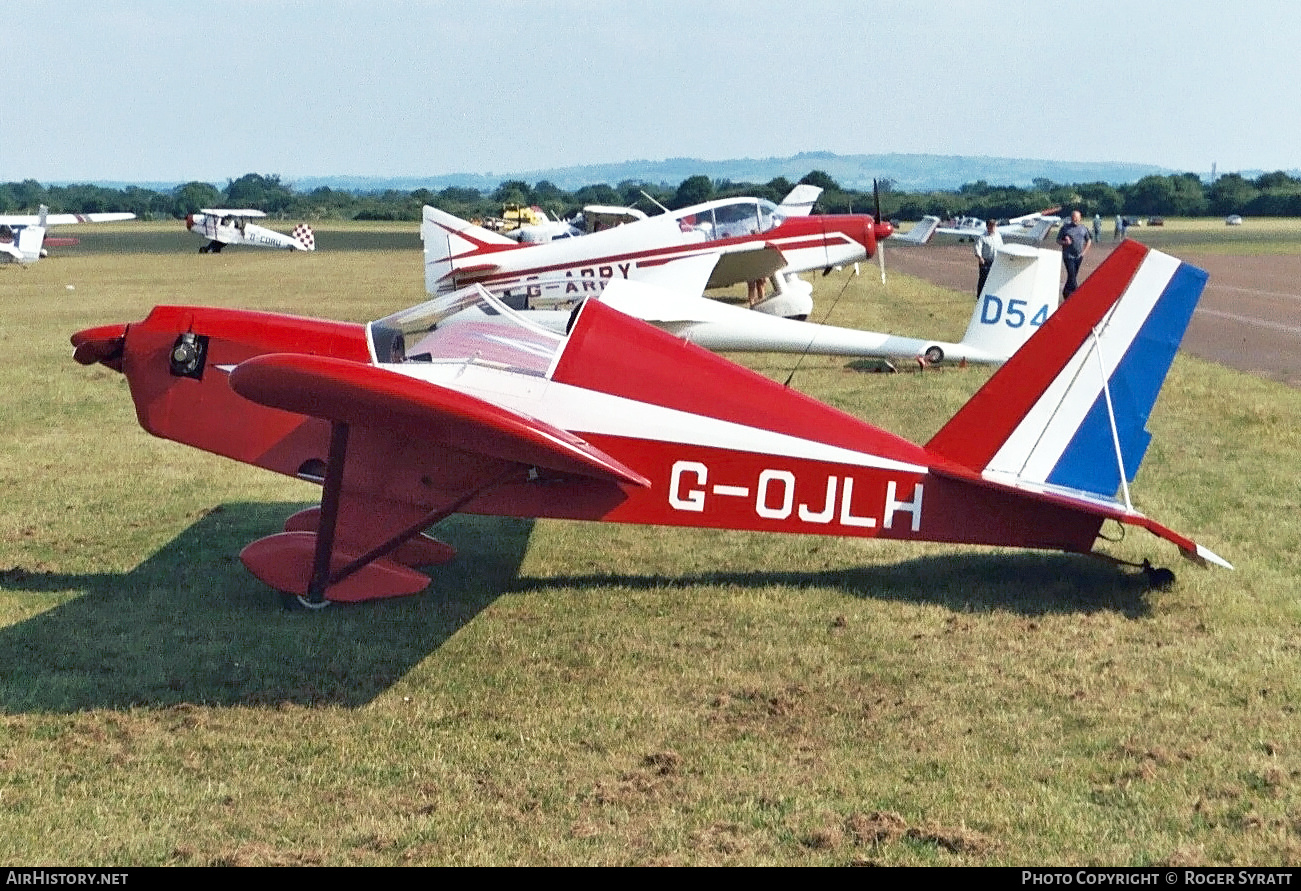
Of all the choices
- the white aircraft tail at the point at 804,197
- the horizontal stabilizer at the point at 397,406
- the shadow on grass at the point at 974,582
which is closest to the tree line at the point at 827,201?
the white aircraft tail at the point at 804,197

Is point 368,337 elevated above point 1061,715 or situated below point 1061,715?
above

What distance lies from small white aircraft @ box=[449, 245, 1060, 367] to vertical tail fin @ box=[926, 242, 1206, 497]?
6.85m

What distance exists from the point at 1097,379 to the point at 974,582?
4.25 ft

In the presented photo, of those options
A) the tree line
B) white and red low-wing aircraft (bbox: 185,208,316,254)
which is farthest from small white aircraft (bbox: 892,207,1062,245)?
white and red low-wing aircraft (bbox: 185,208,316,254)

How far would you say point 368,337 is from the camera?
690 cm

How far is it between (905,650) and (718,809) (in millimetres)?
1858

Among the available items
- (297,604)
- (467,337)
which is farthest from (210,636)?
(467,337)

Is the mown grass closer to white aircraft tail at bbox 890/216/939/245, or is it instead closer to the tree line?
the tree line

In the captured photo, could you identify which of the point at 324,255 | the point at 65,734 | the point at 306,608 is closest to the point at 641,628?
the point at 306,608

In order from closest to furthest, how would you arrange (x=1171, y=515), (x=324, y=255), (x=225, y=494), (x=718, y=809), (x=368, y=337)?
(x=718, y=809)
(x=368, y=337)
(x=1171, y=515)
(x=225, y=494)
(x=324, y=255)

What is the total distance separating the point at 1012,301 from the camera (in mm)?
14031

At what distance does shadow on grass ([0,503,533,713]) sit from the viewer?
5.57 meters

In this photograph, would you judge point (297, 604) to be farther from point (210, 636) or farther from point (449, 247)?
point (449, 247)

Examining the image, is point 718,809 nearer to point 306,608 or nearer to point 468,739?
point 468,739
